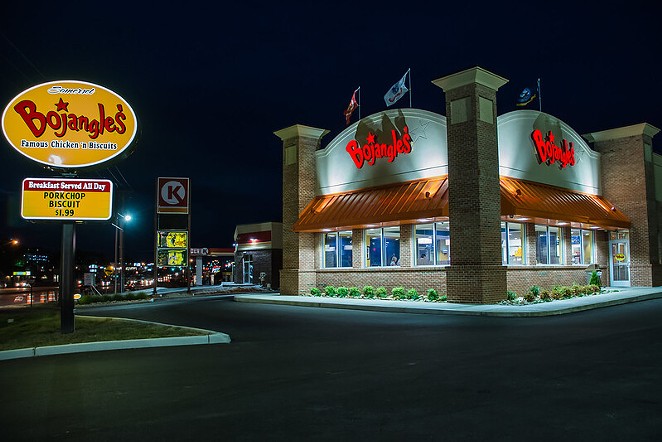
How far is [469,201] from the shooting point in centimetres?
2159

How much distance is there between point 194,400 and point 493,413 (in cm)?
349

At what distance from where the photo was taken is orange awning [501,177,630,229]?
22.4m

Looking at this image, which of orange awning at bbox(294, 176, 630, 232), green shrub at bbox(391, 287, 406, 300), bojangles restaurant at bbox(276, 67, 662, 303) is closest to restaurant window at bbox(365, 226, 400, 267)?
bojangles restaurant at bbox(276, 67, 662, 303)

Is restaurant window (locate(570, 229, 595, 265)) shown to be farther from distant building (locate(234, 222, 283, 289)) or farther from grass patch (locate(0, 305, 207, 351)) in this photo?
distant building (locate(234, 222, 283, 289))

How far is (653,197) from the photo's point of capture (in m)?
30.8

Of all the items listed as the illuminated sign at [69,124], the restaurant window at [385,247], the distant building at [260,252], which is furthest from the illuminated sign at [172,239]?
the illuminated sign at [69,124]

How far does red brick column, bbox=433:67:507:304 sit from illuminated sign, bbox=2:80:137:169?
12.2 m

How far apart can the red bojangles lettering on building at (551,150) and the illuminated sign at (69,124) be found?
59.6 ft

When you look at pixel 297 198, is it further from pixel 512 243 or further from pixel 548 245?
pixel 548 245

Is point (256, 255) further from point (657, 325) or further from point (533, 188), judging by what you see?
point (657, 325)

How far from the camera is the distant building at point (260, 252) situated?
151ft

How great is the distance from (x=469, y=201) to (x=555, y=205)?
556 centimetres

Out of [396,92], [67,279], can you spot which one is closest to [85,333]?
[67,279]

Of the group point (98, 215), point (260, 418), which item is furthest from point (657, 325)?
point (98, 215)
